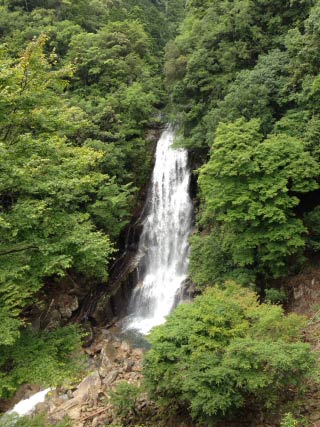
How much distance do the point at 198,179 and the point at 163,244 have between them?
21.3 feet

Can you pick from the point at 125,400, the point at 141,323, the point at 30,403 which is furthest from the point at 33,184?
the point at 141,323

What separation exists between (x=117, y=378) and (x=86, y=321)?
223 inches

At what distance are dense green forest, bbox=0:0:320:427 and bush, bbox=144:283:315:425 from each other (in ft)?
0.11

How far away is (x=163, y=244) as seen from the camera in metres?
21.1

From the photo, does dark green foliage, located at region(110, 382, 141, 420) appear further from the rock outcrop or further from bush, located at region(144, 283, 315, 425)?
bush, located at region(144, 283, 315, 425)

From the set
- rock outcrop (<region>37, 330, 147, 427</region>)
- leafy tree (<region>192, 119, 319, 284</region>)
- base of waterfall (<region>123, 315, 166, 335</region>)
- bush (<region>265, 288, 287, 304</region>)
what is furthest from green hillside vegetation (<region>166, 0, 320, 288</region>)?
rock outcrop (<region>37, 330, 147, 427</region>)

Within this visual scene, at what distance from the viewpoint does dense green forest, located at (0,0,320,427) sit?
23.0ft

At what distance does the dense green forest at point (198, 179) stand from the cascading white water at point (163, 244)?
1173 mm

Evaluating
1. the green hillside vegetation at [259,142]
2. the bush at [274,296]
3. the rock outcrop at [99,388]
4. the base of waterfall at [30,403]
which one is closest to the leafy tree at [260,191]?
the green hillside vegetation at [259,142]

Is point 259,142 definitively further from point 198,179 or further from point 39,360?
point 39,360

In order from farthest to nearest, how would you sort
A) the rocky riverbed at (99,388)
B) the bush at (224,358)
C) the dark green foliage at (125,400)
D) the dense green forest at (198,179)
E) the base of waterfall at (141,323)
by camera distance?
the base of waterfall at (141,323) < the rocky riverbed at (99,388) < the dark green foliage at (125,400) < the bush at (224,358) < the dense green forest at (198,179)

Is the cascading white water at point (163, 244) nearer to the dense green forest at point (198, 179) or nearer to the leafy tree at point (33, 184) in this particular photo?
the dense green forest at point (198, 179)

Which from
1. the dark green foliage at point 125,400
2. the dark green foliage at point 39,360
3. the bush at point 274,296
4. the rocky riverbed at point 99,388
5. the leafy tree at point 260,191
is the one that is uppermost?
the leafy tree at point 260,191

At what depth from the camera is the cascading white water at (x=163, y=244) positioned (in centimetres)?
1895
